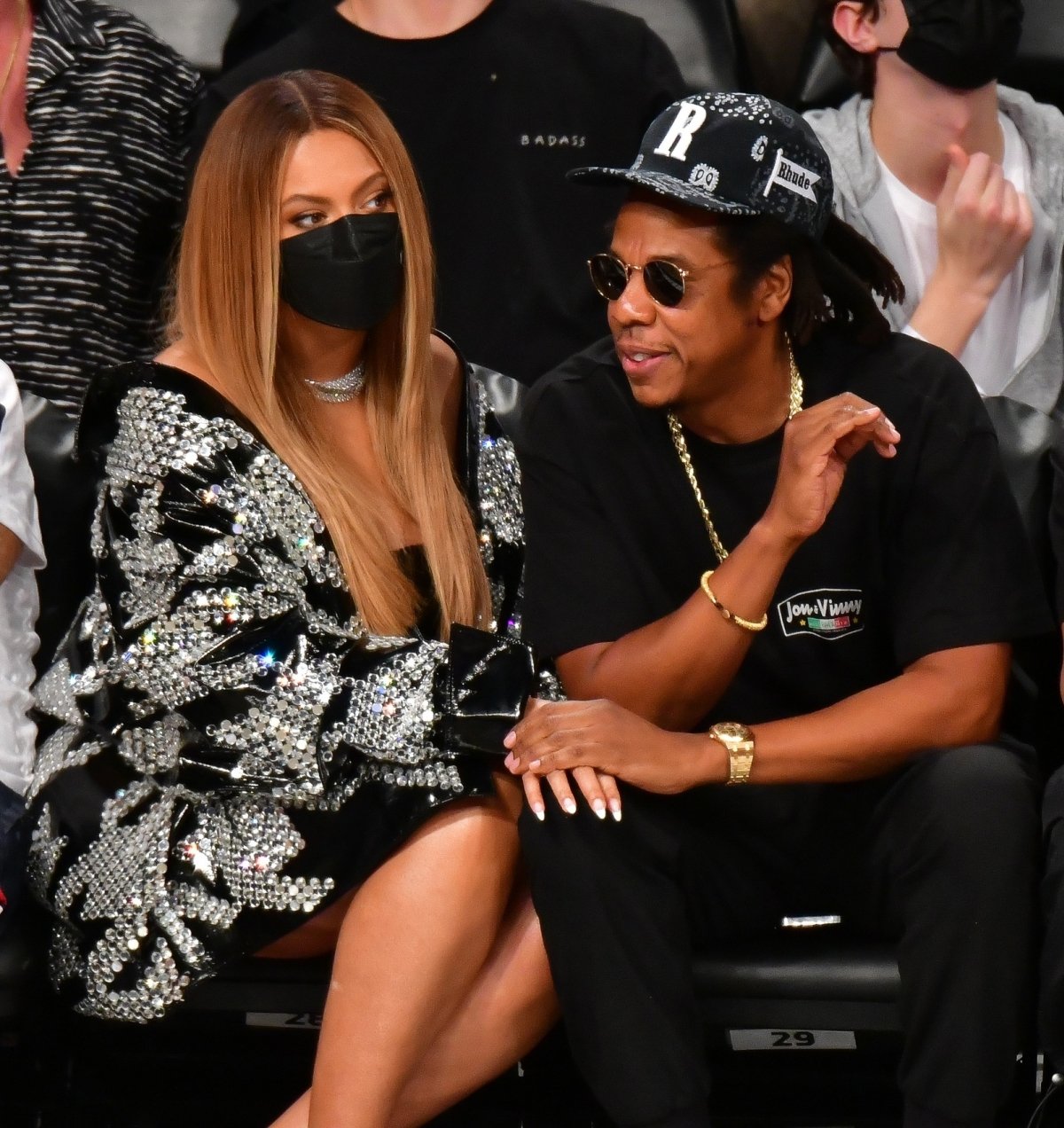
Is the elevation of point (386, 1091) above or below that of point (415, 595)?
below

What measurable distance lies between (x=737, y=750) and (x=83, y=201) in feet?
4.82

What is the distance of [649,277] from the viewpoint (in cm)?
234

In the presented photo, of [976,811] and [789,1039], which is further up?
[976,811]

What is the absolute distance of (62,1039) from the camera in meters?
2.52

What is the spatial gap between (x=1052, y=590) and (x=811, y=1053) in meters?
0.69

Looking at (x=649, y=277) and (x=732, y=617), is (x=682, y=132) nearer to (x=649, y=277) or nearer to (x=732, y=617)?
(x=649, y=277)

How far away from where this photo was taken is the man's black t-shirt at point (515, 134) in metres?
3.17

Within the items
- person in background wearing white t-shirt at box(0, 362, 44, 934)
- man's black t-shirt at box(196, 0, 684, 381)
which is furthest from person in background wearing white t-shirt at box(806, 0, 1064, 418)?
person in background wearing white t-shirt at box(0, 362, 44, 934)

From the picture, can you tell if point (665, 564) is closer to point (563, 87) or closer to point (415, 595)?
point (415, 595)

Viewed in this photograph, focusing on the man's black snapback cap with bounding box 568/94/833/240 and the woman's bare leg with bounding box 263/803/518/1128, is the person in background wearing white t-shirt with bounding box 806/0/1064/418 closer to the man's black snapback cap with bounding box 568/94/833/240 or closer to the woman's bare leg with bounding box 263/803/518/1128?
the man's black snapback cap with bounding box 568/94/833/240

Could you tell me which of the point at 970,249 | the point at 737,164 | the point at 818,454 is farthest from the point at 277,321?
the point at 970,249

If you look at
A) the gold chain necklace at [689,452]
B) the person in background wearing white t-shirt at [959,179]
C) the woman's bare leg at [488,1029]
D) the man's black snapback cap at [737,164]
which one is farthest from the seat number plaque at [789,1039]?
the person in background wearing white t-shirt at [959,179]

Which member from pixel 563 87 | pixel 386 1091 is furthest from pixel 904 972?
pixel 563 87

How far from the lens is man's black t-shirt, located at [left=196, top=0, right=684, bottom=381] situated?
3168 millimetres
